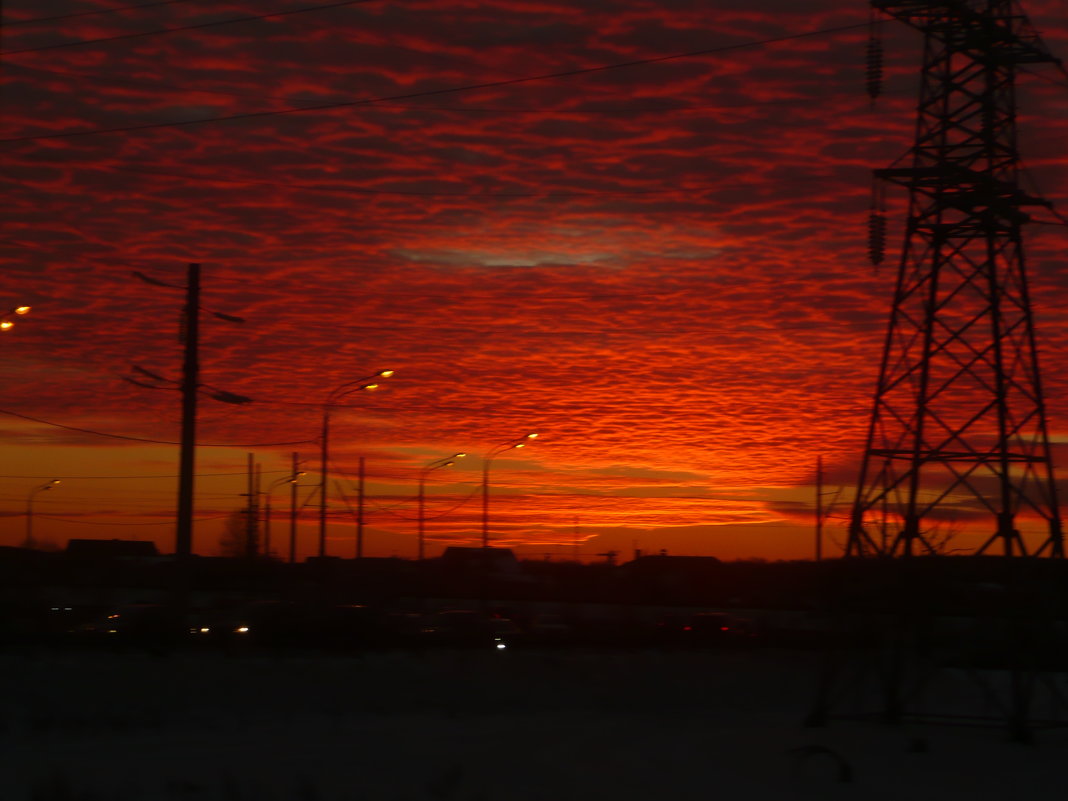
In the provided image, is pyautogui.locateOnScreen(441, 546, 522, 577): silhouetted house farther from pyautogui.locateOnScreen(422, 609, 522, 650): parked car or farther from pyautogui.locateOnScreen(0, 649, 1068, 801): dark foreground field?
pyautogui.locateOnScreen(0, 649, 1068, 801): dark foreground field

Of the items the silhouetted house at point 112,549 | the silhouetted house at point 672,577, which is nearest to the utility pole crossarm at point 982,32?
the silhouetted house at point 672,577

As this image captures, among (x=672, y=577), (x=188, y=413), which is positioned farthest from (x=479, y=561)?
(x=188, y=413)

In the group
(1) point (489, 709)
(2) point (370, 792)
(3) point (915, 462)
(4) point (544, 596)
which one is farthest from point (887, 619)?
(4) point (544, 596)

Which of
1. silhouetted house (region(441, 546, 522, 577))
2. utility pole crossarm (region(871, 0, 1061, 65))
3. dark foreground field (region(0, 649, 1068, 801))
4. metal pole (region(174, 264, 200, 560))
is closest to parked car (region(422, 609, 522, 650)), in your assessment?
dark foreground field (region(0, 649, 1068, 801))

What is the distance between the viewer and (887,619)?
25797 millimetres

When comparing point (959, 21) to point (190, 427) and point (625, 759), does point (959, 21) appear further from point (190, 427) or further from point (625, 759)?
point (190, 427)

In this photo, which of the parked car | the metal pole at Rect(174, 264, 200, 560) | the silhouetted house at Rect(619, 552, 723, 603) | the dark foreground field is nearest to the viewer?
the dark foreground field

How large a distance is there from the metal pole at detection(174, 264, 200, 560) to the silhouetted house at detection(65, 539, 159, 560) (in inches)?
3086

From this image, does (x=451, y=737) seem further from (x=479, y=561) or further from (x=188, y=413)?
(x=479, y=561)

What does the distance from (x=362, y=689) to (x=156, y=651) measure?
6.11 metres

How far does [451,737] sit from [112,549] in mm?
109378

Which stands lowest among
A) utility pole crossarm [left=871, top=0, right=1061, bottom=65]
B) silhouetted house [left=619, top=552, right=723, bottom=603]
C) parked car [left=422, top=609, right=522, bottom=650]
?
parked car [left=422, top=609, right=522, bottom=650]

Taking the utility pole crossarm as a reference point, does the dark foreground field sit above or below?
below

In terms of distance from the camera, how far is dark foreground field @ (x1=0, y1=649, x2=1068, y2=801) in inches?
705
